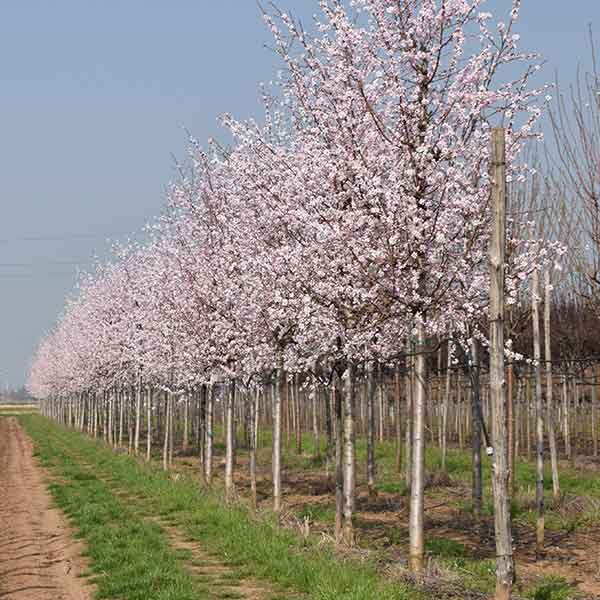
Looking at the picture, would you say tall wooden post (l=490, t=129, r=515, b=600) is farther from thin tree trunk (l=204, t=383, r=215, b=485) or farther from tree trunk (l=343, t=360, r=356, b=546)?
thin tree trunk (l=204, t=383, r=215, b=485)

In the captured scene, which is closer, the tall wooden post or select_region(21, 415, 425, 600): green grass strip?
the tall wooden post

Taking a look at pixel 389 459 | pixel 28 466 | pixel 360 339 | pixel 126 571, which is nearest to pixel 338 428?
A: pixel 360 339

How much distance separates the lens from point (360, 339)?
1395 cm

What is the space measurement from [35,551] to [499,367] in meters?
9.70

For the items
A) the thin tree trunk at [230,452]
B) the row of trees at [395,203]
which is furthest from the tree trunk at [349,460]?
the thin tree trunk at [230,452]

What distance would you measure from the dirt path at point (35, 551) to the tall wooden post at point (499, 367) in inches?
213

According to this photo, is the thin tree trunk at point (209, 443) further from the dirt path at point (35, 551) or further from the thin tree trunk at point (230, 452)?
the dirt path at point (35, 551)

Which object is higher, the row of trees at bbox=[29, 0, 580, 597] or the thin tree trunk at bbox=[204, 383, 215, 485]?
the row of trees at bbox=[29, 0, 580, 597]

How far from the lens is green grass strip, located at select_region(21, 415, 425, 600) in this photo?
1116 centimetres

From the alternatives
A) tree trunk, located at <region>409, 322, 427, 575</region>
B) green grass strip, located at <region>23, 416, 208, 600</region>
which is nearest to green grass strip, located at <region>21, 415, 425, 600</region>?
green grass strip, located at <region>23, 416, 208, 600</region>

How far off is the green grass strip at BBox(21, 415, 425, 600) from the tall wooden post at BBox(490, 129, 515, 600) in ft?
4.93

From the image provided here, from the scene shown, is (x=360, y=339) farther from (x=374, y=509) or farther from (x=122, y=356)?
(x=122, y=356)

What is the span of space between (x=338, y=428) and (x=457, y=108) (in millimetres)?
6667

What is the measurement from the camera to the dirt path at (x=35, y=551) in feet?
42.0
